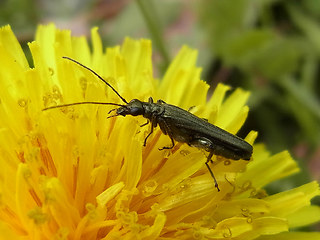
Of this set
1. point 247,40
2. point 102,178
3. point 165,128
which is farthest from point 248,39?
point 102,178

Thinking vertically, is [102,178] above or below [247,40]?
below

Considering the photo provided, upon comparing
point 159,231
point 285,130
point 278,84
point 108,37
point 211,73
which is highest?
point 108,37

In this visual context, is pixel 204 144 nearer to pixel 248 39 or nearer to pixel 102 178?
pixel 102 178

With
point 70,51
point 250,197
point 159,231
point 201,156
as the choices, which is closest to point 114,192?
point 159,231

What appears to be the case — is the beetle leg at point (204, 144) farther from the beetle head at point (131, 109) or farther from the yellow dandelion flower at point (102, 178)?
the beetle head at point (131, 109)

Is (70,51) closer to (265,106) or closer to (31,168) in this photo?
(31,168)

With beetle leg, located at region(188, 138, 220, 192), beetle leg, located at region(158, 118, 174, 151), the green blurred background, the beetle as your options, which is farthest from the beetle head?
→ the green blurred background

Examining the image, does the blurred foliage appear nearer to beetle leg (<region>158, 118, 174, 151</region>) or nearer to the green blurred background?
the green blurred background
